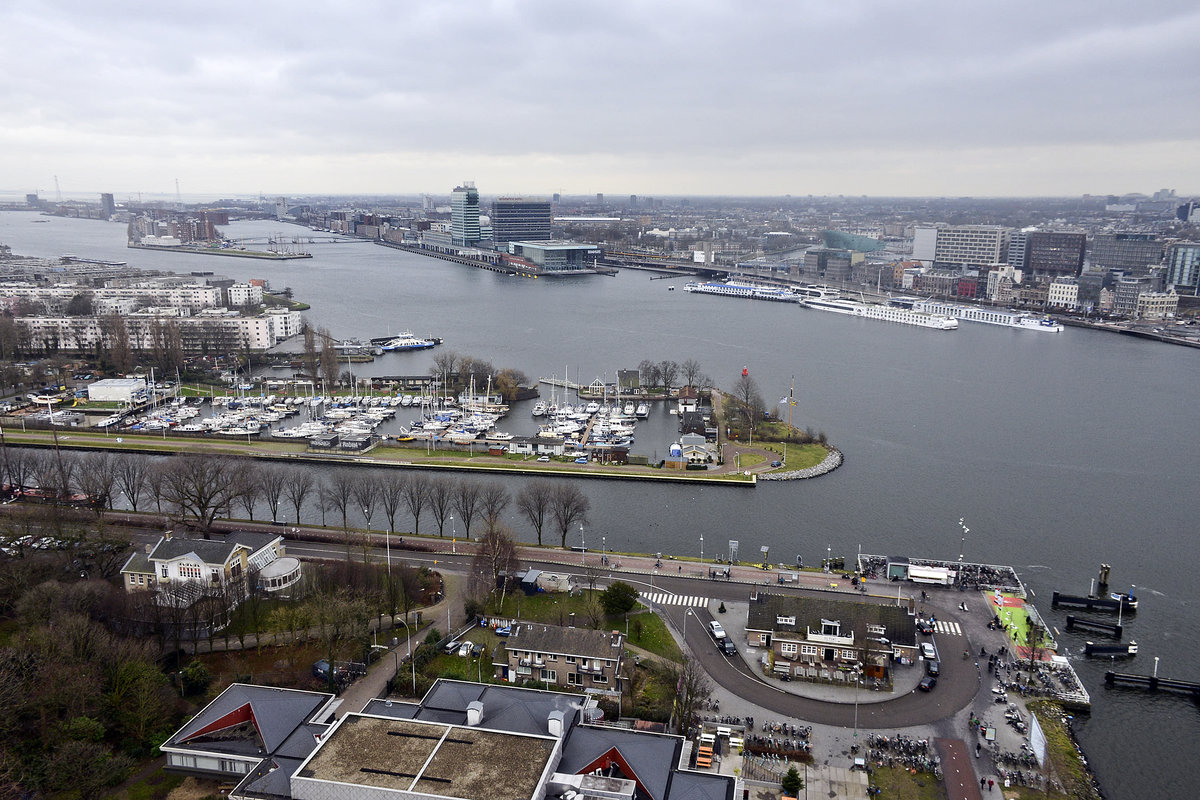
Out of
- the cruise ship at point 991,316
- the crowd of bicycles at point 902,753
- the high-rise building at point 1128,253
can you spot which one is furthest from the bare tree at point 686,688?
the high-rise building at point 1128,253

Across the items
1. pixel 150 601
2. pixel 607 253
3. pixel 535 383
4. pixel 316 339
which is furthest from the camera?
pixel 607 253

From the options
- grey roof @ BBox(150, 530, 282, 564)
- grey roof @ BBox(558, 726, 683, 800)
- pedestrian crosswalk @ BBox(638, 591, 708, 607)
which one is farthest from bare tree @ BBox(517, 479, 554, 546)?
grey roof @ BBox(558, 726, 683, 800)

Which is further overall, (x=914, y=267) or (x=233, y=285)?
(x=914, y=267)

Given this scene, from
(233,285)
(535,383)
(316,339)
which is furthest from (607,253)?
(535,383)

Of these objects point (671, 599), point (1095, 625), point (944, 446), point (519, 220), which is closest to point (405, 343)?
point (944, 446)

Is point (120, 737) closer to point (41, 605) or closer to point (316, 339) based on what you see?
point (41, 605)

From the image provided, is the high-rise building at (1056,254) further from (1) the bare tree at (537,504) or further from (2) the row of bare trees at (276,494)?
(2) the row of bare trees at (276,494)

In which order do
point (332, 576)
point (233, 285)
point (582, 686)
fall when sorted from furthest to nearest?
point (233, 285) < point (332, 576) < point (582, 686)
